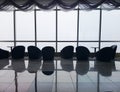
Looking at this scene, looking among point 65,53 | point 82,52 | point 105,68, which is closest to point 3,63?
point 65,53

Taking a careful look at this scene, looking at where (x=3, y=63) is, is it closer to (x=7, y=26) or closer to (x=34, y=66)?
(x=34, y=66)

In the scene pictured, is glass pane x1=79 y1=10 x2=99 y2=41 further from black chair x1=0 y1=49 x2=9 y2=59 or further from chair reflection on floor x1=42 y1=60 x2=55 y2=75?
black chair x1=0 y1=49 x2=9 y2=59

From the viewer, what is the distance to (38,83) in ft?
23.7

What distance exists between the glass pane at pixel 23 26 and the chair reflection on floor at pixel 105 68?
165 inches

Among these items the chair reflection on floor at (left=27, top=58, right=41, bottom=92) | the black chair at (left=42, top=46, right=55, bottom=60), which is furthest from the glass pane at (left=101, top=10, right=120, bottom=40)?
the chair reflection on floor at (left=27, top=58, right=41, bottom=92)

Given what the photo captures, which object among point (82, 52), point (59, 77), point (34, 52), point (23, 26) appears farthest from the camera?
point (23, 26)

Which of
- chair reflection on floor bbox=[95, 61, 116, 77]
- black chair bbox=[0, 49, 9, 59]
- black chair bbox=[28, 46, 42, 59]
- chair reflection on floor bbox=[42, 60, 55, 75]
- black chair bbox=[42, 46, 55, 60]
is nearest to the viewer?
chair reflection on floor bbox=[95, 61, 116, 77]

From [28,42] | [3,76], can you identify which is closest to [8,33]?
[28,42]

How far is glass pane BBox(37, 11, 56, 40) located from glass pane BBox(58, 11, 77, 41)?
316 mm

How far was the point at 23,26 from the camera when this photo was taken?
14.0 meters

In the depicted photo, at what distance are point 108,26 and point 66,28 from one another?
2.08m

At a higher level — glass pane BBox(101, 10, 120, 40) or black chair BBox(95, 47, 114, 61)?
glass pane BBox(101, 10, 120, 40)

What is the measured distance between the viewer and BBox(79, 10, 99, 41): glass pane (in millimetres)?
13727

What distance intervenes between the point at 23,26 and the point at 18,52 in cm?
245
